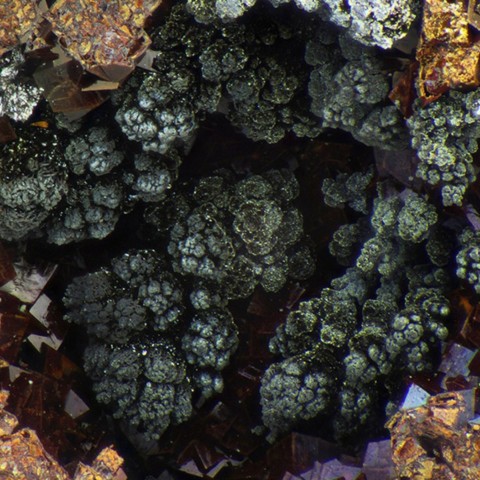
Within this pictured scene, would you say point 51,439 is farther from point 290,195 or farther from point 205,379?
point 290,195

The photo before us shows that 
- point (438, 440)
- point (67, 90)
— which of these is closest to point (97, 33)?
point (67, 90)

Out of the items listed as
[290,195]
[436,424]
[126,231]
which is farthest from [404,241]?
[126,231]

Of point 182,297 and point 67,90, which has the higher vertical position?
point 67,90

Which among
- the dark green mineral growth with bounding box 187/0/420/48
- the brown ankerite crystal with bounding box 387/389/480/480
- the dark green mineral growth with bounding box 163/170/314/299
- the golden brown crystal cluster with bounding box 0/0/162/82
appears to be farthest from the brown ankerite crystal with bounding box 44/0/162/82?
the brown ankerite crystal with bounding box 387/389/480/480

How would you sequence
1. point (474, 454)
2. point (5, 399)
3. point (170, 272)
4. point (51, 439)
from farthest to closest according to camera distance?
point (170, 272)
point (51, 439)
point (5, 399)
point (474, 454)

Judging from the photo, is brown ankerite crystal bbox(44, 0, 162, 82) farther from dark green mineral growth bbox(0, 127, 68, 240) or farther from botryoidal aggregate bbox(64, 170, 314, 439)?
botryoidal aggregate bbox(64, 170, 314, 439)

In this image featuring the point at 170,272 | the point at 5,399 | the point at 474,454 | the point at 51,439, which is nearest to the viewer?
the point at 474,454

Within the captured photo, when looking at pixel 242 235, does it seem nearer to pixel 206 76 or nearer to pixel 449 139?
pixel 206 76

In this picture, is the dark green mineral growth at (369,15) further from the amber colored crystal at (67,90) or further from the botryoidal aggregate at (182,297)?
the botryoidal aggregate at (182,297)
